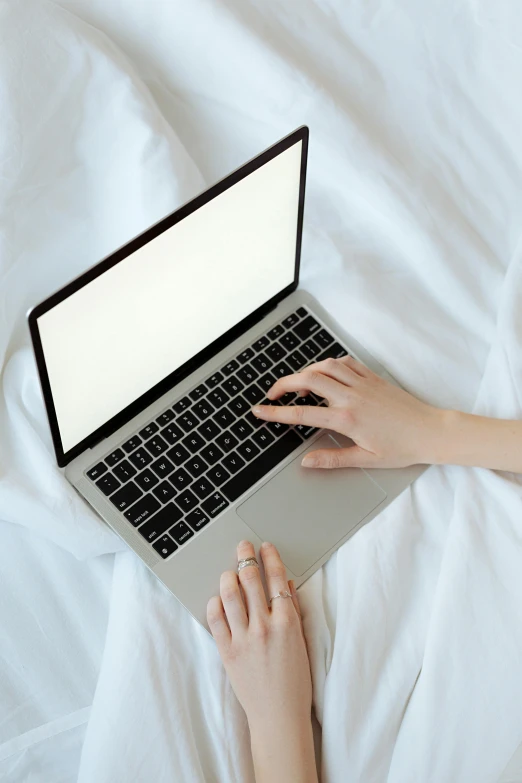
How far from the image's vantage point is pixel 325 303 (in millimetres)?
995

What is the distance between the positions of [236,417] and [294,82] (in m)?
0.42

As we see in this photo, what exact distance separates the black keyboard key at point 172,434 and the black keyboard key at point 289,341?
0.54 feet

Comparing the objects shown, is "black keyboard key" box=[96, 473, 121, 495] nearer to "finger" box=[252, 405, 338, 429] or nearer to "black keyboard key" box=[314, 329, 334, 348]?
"finger" box=[252, 405, 338, 429]

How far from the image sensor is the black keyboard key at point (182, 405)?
2.90ft

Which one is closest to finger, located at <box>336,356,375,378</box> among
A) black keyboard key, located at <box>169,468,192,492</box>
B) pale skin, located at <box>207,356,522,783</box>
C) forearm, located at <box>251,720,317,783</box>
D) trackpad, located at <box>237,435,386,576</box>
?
pale skin, located at <box>207,356,522,783</box>

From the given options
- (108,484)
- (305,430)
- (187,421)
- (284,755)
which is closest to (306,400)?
(305,430)

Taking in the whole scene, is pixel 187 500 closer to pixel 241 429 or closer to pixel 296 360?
pixel 241 429

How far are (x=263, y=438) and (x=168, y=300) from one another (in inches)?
7.3

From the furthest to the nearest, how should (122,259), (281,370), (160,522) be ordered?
(281,370) < (160,522) < (122,259)

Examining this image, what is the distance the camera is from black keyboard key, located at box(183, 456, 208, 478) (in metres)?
0.86

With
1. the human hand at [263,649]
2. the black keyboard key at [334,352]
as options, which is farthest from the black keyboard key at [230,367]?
the human hand at [263,649]

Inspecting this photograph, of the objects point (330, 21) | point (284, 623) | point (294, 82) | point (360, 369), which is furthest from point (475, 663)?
point (330, 21)

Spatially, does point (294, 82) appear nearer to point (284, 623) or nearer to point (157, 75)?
point (157, 75)

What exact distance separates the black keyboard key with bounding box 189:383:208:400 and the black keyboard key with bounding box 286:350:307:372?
0.35ft
